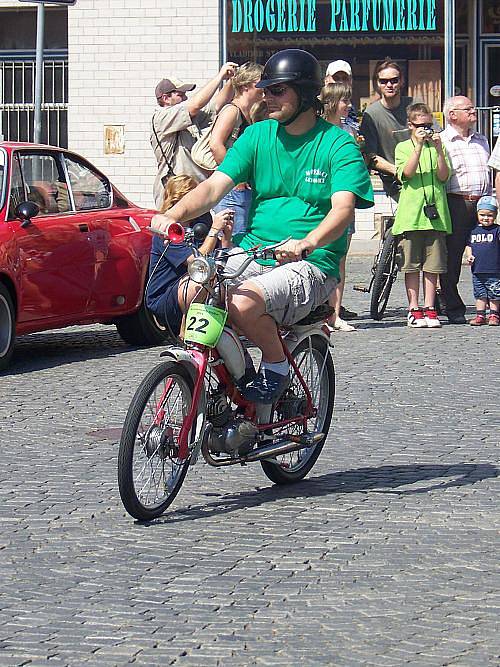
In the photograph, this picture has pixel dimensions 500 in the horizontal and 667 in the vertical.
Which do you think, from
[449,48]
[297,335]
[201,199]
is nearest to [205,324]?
[201,199]

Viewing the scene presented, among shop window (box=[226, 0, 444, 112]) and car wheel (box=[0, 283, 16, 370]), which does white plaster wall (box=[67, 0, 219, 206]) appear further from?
car wheel (box=[0, 283, 16, 370])

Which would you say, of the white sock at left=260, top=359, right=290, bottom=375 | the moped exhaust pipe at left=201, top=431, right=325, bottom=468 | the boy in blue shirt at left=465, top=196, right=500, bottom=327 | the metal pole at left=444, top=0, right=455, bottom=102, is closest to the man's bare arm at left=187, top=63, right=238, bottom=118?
the boy in blue shirt at left=465, top=196, right=500, bottom=327

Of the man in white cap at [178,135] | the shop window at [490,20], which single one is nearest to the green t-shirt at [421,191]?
the man in white cap at [178,135]

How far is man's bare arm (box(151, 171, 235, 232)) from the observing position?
684 centimetres

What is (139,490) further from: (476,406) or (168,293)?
(476,406)

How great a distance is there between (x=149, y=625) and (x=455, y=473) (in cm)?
286

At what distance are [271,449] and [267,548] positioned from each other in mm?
947

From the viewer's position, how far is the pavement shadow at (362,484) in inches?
275

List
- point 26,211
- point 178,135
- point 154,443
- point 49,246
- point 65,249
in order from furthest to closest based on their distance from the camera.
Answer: point 178,135 → point 65,249 → point 49,246 → point 26,211 → point 154,443

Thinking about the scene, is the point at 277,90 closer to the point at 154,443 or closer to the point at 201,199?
the point at 201,199

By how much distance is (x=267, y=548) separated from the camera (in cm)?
620

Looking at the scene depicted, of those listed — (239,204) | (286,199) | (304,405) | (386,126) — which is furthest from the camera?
(386,126)

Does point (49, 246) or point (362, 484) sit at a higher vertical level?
point (49, 246)

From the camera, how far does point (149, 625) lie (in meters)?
5.16
